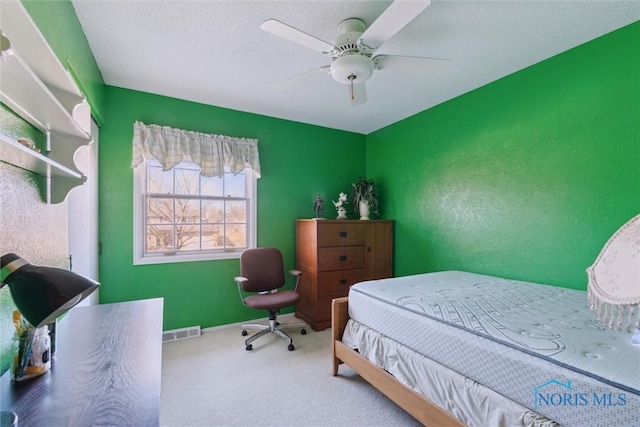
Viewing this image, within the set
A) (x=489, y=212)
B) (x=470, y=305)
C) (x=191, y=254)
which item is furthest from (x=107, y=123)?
(x=489, y=212)

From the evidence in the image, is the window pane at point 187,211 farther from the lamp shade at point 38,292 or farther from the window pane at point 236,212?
the lamp shade at point 38,292

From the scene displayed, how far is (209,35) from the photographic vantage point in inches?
77.7

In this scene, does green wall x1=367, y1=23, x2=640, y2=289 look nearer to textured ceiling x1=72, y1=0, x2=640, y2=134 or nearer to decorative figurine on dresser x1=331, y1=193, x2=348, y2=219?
textured ceiling x1=72, y1=0, x2=640, y2=134

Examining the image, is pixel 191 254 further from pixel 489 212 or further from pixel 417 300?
pixel 489 212

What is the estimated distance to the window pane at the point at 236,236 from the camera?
133 inches

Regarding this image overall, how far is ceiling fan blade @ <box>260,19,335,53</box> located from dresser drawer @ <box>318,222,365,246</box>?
6.15 ft

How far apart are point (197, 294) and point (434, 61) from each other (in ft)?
10.1

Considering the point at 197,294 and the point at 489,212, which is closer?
the point at 489,212

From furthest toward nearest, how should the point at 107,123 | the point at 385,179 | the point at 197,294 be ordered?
the point at 385,179 < the point at 197,294 < the point at 107,123

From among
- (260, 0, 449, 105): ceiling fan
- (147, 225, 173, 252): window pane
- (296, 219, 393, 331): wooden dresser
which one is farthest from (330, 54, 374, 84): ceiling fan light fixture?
(147, 225, 173, 252): window pane

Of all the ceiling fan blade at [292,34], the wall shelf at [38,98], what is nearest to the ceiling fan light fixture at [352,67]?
the ceiling fan blade at [292,34]

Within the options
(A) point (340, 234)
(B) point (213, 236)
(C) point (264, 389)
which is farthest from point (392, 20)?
(B) point (213, 236)

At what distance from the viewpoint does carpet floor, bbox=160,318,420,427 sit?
176 centimetres

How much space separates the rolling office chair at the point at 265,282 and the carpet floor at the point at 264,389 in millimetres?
201
